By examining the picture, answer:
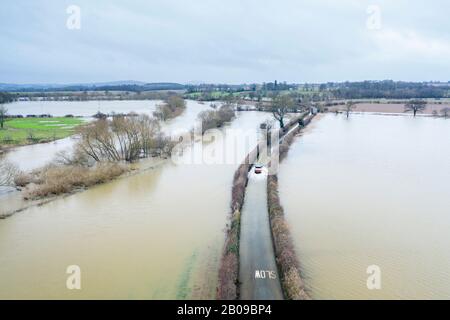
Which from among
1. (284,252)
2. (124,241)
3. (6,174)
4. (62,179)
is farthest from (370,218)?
(6,174)

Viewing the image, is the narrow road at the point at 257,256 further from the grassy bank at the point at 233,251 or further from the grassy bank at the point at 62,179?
the grassy bank at the point at 62,179

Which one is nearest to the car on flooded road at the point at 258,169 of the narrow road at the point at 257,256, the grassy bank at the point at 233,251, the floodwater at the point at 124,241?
the grassy bank at the point at 233,251

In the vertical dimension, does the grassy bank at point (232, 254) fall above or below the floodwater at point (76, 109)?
below

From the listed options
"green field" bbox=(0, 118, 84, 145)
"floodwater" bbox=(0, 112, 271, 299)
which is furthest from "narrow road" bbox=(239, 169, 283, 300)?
"green field" bbox=(0, 118, 84, 145)

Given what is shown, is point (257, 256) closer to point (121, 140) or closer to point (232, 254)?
point (232, 254)
